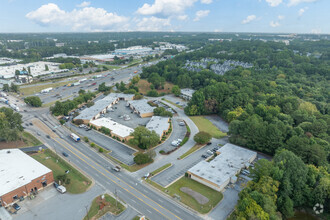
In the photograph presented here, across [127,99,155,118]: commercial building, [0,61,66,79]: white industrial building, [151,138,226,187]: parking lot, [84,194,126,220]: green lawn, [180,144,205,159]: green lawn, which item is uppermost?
[0,61,66,79]: white industrial building

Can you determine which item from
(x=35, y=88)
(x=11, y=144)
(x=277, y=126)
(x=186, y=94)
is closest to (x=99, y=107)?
(x=11, y=144)

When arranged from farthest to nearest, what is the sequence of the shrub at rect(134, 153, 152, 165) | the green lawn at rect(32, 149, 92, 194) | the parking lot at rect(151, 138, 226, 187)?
the shrub at rect(134, 153, 152, 165) → the parking lot at rect(151, 138, 226, 187) → the green lawn at rect(32, 149, 92, 194)

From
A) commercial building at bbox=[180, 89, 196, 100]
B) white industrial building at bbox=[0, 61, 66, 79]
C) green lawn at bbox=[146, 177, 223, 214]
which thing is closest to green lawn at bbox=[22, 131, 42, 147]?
green lawn at bbox=[146, 177, 223, 214]

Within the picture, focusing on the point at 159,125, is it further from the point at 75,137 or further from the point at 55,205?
the point at 55,205

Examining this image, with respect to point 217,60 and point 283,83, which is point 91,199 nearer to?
point 283,83

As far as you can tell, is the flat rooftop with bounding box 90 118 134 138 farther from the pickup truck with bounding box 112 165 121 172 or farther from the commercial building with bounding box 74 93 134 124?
the pickup truck with bounding box 112 165 121 172

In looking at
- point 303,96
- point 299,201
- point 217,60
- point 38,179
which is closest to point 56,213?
point 38,179

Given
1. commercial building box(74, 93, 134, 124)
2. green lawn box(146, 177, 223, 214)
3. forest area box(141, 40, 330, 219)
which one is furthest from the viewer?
commercial building box(74, 93, 134, 124)

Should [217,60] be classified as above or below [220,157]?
above
